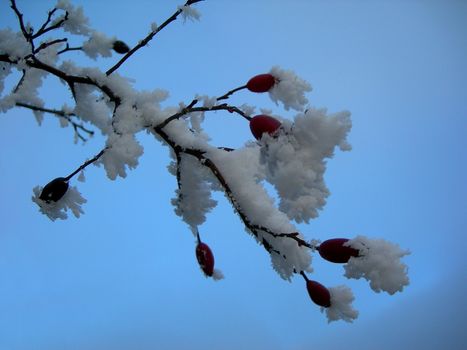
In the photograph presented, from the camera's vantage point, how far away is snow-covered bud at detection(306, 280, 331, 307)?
3.98ft

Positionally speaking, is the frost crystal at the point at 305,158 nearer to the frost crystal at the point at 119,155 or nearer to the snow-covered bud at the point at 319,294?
the snow-covered bud at the point at 319,294

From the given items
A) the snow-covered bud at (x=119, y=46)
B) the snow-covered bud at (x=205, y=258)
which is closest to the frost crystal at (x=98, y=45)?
the snow-covered bud at (x=119, y=46)

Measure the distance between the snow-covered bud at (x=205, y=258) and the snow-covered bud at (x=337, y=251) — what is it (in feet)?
1.45

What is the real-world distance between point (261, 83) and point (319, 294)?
828mm

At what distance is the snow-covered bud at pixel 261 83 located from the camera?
1.59 meters

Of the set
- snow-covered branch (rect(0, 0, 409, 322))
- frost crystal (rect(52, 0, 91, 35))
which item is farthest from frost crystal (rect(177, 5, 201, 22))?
frost crystal (rect(52, 0, 91, 35))


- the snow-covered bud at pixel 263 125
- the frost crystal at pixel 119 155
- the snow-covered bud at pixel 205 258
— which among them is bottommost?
the snow-covered bud at pixel 205 258

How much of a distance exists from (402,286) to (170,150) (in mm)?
979

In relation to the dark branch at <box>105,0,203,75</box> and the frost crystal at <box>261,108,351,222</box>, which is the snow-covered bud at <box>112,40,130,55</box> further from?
the frost crystal at <box>261,108,351,222</box>

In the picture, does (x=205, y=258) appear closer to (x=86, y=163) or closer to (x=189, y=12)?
(x=86, y=163)

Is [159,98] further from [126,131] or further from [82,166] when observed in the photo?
[82,166]

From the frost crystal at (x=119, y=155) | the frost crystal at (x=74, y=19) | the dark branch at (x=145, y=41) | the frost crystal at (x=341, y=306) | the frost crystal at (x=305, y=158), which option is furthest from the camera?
the frost crystal at (x=74, y=19)

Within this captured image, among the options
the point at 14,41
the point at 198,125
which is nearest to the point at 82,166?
the point at 198,125

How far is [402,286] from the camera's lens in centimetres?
107
